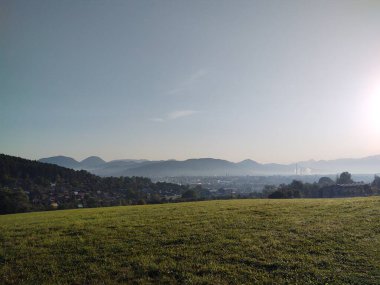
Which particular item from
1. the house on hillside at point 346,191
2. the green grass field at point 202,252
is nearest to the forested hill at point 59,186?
the house on hillside at point 346,191

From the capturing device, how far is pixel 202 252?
1265cm

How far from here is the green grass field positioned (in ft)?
Answer: 34.5

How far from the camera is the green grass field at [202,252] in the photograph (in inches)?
414

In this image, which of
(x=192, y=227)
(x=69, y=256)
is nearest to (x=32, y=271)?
(x=69, y=256)

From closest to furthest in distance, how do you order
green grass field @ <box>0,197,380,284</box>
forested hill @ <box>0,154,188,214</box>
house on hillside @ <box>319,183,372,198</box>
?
green grass field @ <box>0,197,380,284</box>
forested hill @ <box>0,154,188,214</box>
house on hillside @ <box>319,183,372,198</box>

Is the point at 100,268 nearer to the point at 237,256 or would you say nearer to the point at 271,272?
the point at 237,256

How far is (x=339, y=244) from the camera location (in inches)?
525

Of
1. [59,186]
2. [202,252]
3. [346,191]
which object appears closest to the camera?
[202,252]

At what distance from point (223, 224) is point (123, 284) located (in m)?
8.62

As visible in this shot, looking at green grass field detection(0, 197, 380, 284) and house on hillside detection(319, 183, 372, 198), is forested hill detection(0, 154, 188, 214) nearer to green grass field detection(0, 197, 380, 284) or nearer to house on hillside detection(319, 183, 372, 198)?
house on hillside detection(319, 183, 372, 198)

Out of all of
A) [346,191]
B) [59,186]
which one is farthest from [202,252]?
[59,186]

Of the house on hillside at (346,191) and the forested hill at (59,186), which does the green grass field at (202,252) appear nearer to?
the forested hill at (59,186)

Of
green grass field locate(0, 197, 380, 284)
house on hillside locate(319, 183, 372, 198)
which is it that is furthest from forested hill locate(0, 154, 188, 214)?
green grass field locate(0, 197, 380, 284)

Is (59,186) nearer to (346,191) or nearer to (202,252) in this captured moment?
(346,191)
